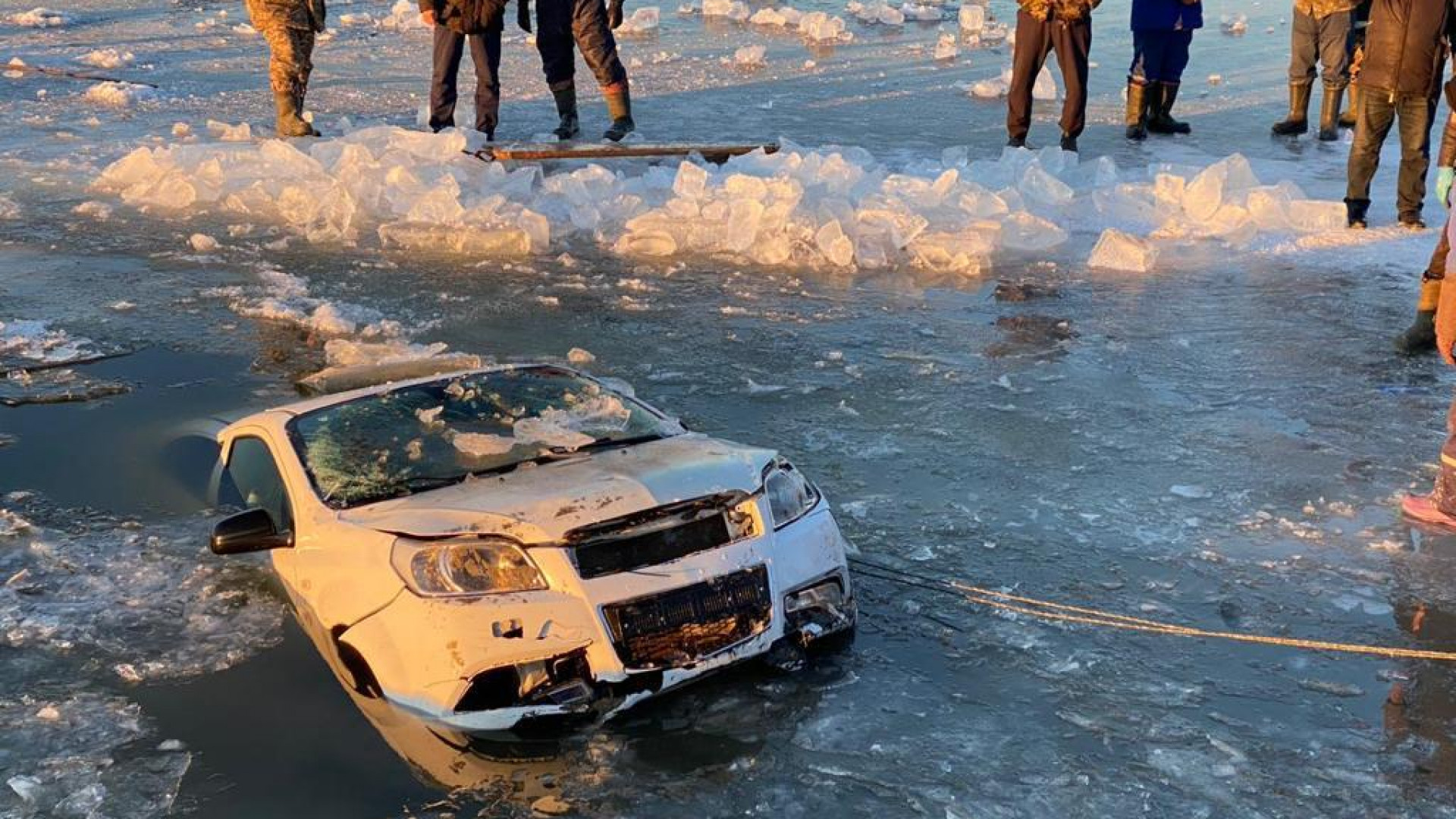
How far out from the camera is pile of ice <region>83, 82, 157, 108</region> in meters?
16.5

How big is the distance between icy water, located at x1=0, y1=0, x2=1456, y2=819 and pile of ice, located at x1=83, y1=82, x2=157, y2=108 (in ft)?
5.15

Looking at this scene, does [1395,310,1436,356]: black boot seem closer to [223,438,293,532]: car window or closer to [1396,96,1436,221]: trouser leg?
[1396,96,1436,221]: trouser leg

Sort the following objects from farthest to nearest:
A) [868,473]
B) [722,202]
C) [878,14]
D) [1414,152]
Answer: [878,14] < [722,202] < [1414,152] < [868,473]

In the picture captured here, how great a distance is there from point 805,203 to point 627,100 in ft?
13.6

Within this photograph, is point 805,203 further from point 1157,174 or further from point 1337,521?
point 1337,521

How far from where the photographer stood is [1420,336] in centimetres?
831

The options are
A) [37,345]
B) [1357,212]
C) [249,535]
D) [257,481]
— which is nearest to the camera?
[249,535]

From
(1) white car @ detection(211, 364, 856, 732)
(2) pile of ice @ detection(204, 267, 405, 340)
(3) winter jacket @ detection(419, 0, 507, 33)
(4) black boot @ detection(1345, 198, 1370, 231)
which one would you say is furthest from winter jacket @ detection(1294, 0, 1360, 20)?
(1) white car @ detection(211, 364, 856, 732)

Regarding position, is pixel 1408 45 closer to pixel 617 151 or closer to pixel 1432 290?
pixel 1432 290

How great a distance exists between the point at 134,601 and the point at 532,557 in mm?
1893

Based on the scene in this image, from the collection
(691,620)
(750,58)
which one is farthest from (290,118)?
(691,620)

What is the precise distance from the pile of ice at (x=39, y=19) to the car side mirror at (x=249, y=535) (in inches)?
801

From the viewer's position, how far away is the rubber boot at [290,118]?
46.2 ft

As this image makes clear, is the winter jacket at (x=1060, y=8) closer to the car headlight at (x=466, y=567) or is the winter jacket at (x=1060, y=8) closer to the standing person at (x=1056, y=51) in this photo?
the standing person at (x=1056, y=51)
